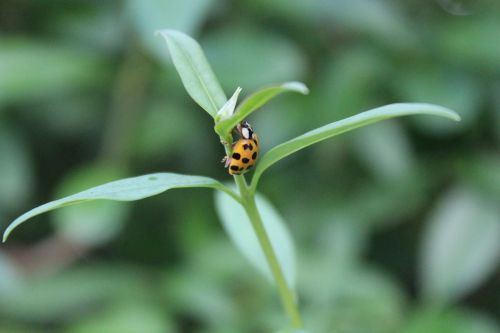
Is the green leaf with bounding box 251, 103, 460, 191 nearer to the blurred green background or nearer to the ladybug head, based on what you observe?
the ladybug head

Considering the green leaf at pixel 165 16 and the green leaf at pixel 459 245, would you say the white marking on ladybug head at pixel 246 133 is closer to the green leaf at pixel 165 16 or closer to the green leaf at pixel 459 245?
the green leaf at pixel 165 16

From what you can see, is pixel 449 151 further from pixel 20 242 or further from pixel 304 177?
pixel 20 242

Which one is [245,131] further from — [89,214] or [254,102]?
[89,214]

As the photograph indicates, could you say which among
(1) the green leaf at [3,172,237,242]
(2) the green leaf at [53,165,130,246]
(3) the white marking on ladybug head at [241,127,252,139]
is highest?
(2) the green leaf at [53,165,130,246]

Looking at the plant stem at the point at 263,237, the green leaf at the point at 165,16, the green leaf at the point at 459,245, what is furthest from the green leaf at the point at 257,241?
the green leaf at the point at 459,245

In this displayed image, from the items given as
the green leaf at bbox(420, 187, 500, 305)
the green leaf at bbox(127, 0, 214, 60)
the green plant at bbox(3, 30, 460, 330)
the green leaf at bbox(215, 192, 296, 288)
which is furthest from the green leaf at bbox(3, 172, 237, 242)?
the green leaf at bbox(420, 187, 500, 305)

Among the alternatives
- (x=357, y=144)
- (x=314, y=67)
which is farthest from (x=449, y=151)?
(x=314, y=67)
